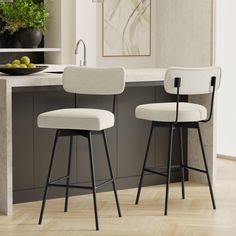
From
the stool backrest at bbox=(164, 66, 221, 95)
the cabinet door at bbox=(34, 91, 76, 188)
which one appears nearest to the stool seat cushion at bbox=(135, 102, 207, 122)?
the stool backrest at bbox=(164, 66, 221, 95)

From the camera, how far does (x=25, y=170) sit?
18.1 feet

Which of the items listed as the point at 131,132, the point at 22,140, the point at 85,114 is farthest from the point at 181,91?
the point at 22,140

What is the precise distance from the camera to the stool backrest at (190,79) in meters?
5.17

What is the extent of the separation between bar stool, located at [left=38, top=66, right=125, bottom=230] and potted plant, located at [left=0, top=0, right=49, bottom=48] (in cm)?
263

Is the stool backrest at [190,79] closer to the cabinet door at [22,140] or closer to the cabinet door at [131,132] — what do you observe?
the cabinet door at [131,132]

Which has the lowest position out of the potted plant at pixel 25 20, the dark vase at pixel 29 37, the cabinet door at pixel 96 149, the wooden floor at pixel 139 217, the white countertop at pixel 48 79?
the wooden floor at pixel 139 217

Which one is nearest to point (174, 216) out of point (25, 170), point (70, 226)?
point (70, 226)

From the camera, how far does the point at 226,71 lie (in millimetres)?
7742

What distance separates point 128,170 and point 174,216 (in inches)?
37.6

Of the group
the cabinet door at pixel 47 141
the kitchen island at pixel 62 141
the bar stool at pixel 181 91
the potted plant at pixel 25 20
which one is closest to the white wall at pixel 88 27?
the potted plant at pixel 25 20

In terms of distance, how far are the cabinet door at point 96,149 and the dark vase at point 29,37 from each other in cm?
212

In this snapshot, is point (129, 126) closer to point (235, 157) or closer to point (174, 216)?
point (174, 216)

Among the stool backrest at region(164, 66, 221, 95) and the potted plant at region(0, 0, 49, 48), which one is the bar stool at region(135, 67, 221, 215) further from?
the potted plant at region(0, 0, 49, 48)

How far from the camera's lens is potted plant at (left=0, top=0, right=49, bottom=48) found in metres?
7.59
